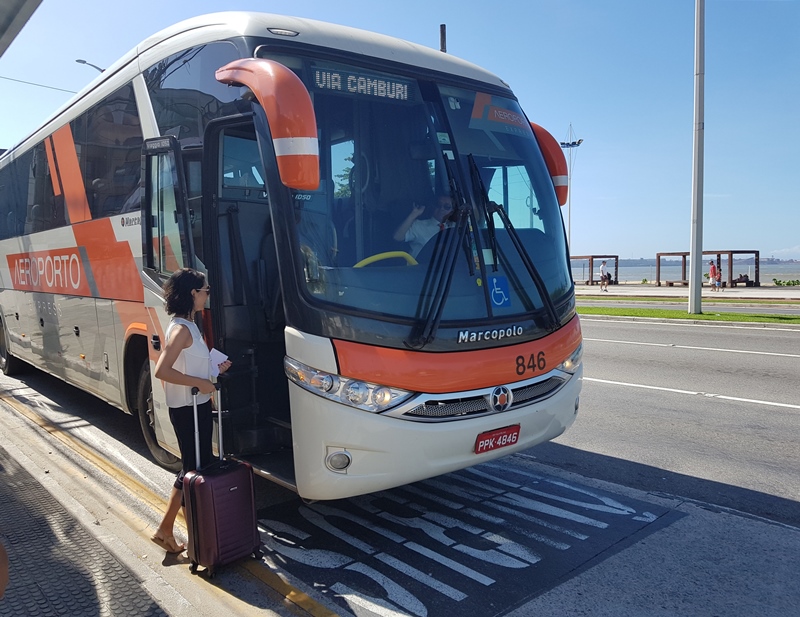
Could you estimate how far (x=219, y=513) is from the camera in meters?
3.88

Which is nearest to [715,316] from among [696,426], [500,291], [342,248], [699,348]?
[699,348]

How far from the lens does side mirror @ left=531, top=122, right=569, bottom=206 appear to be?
5410 millimetres

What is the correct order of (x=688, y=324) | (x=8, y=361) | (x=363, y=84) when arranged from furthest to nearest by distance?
(x=688, y=324) < (x=8, y=361) < (x=363, y=84)

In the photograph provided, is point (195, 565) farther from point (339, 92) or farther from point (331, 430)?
point (339, 92)

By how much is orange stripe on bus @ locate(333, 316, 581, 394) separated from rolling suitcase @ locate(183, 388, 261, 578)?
0.95 meters

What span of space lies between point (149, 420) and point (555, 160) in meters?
4.22

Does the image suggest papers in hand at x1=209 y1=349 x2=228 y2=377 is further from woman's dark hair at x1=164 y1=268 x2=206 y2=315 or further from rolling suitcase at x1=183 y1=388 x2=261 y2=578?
woman's dark hair at x1=164 y1=268 x2=206 y2=315

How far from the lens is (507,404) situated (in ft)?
14.2

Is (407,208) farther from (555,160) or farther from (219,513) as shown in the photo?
(219,513)

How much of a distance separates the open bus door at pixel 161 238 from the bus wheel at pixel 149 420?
71 mm

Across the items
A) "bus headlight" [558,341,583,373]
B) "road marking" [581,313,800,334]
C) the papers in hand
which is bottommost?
"road marking" [581,313,800,334]

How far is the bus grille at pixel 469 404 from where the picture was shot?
399cm

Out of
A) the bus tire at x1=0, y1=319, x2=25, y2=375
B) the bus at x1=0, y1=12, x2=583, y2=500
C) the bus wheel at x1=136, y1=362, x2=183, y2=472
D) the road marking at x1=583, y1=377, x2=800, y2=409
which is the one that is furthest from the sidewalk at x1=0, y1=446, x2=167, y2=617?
the road marking at x1=583, y1=377, x2=800, y2=409

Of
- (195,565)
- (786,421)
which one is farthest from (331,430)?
(786,421)
